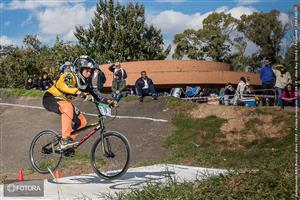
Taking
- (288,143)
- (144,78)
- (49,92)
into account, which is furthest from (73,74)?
(144,78)

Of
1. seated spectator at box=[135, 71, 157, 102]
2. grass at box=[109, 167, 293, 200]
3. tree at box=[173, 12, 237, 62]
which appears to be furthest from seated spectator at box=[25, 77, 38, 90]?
tree at box=[173, 12, 237, 62]

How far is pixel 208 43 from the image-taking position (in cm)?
6109

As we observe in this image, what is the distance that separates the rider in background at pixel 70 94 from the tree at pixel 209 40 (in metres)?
52.1

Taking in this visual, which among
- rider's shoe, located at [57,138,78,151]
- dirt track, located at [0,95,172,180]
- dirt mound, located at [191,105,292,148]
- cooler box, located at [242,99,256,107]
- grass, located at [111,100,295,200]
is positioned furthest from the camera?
cooler box, located at [242,99,256,107]

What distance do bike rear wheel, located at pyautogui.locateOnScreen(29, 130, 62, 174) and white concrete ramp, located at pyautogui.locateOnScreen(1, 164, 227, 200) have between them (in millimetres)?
434

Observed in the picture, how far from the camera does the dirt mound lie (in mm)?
14234

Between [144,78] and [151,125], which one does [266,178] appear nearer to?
[151,125]

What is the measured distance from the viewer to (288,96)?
15914 mm

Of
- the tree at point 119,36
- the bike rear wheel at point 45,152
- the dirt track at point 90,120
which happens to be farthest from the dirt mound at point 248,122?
the tree at point 119,36

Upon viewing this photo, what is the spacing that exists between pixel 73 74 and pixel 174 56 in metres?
54.8

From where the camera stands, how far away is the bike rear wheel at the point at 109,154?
7.97 m

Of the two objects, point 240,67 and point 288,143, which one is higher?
point 240,67

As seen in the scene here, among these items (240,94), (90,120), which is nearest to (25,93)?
(90,120)

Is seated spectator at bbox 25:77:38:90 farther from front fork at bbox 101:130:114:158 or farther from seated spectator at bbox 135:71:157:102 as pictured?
front fork at bbox 101:130:114:158
